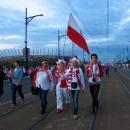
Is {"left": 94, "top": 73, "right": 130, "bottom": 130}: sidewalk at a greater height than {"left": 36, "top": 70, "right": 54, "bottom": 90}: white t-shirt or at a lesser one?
lesser

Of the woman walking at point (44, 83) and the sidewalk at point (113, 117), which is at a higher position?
the woman walking at point (44, 83)

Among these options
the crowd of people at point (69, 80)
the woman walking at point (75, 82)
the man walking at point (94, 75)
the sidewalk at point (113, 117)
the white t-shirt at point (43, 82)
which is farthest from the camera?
the white t-shirt at point (43, 82)

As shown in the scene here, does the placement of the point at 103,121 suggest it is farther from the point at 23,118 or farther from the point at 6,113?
the point at 6,113

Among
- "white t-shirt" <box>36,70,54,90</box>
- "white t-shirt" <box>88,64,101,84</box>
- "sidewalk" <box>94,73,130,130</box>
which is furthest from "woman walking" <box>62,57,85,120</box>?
"white t-shirt" <box>36,70,54,90</box>

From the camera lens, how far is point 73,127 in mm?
11742

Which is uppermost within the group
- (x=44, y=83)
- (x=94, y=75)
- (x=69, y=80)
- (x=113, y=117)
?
(x=94, y=75)

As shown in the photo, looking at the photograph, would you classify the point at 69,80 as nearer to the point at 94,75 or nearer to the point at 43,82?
the point at 94,75

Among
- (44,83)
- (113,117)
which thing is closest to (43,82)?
(44,83)

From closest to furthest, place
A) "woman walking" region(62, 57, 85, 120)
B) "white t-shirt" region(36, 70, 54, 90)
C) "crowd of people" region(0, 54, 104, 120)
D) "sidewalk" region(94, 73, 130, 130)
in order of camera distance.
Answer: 1. "sidewalk" region(94, 73, 130, 130)
2. "woman walking" region(62, 57, 85, 120)
3. "crowd of people" region(0, 54, 104, 120)
4. "white t-shirt" region(36, 70, 54, 90)

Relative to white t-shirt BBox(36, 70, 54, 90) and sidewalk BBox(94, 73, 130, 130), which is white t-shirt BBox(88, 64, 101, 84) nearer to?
sidewalk BBox(94, 73, 130, 130)

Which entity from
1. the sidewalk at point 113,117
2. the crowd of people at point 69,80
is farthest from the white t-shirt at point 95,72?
the sidewalk at point 113,117

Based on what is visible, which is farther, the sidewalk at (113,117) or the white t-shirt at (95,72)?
the white t-shirt at (95,72)

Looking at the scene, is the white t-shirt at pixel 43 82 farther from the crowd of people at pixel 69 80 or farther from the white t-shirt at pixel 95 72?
the white t-shirt at pixel 95 72

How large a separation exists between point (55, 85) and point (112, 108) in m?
2.16
